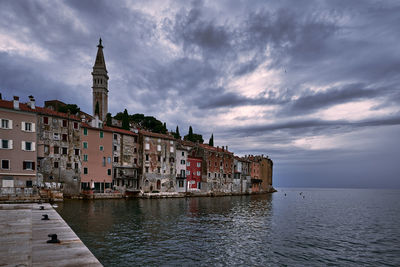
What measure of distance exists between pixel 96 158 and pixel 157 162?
16784 millimetres

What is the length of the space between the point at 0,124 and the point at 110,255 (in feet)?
129

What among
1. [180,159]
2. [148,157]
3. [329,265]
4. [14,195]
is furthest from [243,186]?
[329,265]

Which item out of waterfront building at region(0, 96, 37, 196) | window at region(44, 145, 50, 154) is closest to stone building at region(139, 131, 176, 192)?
window at region(44, 145, 50, 154)

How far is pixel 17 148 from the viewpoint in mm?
44031

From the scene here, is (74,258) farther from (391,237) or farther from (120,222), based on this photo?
(391,237)

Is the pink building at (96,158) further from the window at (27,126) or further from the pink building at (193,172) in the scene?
the pink building at (193,172)

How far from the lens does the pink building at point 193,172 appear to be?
79.3 metres

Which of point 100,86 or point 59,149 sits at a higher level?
point 100,86

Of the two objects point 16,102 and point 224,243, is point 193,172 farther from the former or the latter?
point 224,243

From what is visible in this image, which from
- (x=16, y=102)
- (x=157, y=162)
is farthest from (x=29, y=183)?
(x=157, y=162)

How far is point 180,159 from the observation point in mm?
76500

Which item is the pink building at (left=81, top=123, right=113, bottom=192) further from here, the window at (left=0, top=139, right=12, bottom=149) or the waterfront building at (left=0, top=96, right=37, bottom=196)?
the window at (left=0, top=139, right=12, bottom=149)

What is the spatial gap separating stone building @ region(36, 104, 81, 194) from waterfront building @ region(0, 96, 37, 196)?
2.63 meters

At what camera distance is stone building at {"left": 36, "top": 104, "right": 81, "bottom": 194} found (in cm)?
4900
